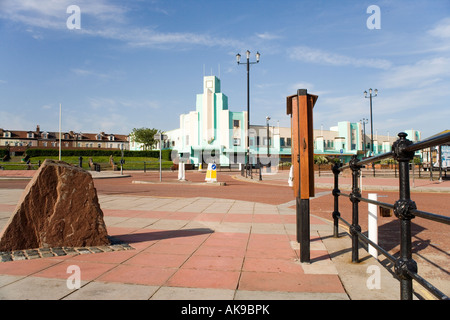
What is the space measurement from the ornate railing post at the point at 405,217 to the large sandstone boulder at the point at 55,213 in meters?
3.85

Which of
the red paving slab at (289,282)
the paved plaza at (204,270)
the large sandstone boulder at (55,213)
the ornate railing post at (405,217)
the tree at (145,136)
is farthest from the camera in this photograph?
the tree at (145,136)

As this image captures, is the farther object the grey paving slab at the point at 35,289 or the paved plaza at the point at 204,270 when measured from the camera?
the paved plaza at the point at 204,270

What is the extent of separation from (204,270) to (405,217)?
2.19 metres

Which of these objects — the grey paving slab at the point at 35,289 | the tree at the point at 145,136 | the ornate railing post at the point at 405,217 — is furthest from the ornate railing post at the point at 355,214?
the tree at the point at 145,136

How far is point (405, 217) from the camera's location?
6.86 ft

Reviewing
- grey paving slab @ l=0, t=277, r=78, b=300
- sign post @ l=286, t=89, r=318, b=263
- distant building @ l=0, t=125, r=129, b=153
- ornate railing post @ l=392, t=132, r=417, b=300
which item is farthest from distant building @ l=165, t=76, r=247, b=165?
ornate railing post @ l=392, t=132, r=417, b=300

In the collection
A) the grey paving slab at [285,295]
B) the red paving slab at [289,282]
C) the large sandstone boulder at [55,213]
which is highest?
the large sandstone boulder at [55,213]

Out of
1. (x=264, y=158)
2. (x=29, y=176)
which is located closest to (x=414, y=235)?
(x=29, y=176)

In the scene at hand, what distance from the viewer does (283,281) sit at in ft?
10.5

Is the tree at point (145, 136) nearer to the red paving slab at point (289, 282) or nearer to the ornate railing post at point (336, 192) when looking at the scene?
the ornate railing post at point (336, 192)

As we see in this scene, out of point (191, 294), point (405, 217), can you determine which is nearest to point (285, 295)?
point (191, 294)

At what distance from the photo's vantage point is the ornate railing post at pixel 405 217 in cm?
210

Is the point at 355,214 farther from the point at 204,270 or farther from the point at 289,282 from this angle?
the point at 204,270

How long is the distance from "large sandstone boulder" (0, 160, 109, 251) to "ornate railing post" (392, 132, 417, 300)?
385cm
